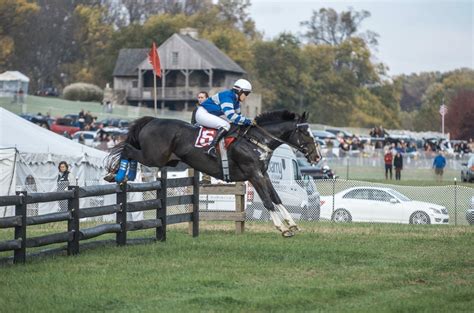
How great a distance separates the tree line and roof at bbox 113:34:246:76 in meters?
6.13

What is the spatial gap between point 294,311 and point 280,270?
2964 millimetres

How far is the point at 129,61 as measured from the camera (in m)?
105

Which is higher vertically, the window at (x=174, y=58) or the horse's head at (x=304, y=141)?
the window at (x=174, y=58)

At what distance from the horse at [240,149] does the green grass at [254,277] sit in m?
1.02

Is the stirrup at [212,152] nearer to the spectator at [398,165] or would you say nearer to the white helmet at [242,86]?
the white helmet at [242,86]

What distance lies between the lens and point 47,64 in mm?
117188

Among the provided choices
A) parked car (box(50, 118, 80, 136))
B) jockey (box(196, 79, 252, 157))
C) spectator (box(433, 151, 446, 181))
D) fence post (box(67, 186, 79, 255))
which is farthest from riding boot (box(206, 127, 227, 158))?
parked car (box(50, 118, 80, 136))

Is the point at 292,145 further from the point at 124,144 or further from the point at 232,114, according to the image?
the point at 124,144

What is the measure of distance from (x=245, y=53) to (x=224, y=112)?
95.2 metres

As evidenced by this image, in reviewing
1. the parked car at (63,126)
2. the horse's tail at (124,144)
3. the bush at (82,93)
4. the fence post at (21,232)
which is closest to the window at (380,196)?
the horse's tail at (124,144)

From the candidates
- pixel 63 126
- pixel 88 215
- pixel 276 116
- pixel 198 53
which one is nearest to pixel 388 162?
pixel 63 126

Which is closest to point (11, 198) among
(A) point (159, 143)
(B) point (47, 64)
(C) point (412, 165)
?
(A) point (159, 143)

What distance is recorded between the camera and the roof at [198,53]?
101750 millimetres

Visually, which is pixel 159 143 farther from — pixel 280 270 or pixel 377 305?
pixel 377 305
